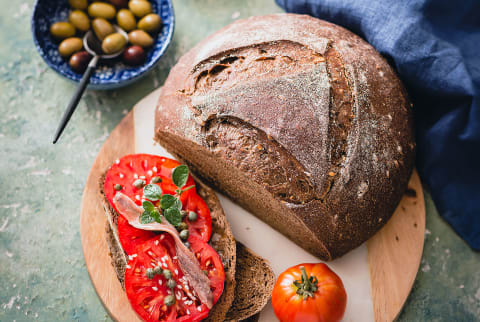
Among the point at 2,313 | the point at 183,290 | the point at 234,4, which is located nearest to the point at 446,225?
the point at 183,290

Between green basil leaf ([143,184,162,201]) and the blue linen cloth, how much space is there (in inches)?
74.7

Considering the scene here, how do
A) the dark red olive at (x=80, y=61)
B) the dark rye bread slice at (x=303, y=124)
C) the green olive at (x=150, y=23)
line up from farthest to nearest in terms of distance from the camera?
the green olive at (x=150, y=23), the dark red olive at (x=80, y=61), the dark rye bread slice at (x=303, y=124)

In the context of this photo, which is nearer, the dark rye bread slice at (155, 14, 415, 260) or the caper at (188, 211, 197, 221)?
the dark rye bread slice at (155, 14, 415, 260)

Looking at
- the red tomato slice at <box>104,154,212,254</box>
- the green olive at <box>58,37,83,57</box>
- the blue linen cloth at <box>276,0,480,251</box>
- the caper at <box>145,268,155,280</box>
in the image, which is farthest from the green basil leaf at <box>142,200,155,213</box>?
the blue linen cloth at <box>276,0,480,251</box>

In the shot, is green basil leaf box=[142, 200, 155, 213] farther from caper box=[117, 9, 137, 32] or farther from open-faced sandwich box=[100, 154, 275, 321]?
caper box=[117, 9, 137, 32]

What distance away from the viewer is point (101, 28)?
3.31 meters

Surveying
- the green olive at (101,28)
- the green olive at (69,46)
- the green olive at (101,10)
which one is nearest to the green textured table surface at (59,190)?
the green olive at (69,46)

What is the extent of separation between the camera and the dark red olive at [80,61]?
3.23 meters

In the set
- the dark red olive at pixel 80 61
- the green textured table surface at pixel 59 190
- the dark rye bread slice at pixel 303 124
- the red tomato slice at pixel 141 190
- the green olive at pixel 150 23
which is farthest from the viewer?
the green olive at pixel 150 23

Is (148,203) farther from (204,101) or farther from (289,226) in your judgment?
(289,226)

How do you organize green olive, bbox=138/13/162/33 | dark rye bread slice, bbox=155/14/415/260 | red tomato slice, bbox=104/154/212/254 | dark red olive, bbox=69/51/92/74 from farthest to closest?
1. green olive, bbox=138/13/162/33
2. dark red olive, bbox=69/51/92/74
3. red tomato slice, bbox=104/154/212/254
4. dark rye bread slice, bbox=155/14/415/260

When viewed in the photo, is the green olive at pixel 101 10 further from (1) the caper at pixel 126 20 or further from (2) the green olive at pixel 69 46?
(2) the green olive at pixel 69 46

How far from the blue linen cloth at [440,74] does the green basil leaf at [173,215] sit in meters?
1.89

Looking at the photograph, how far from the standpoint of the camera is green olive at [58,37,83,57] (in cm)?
329
